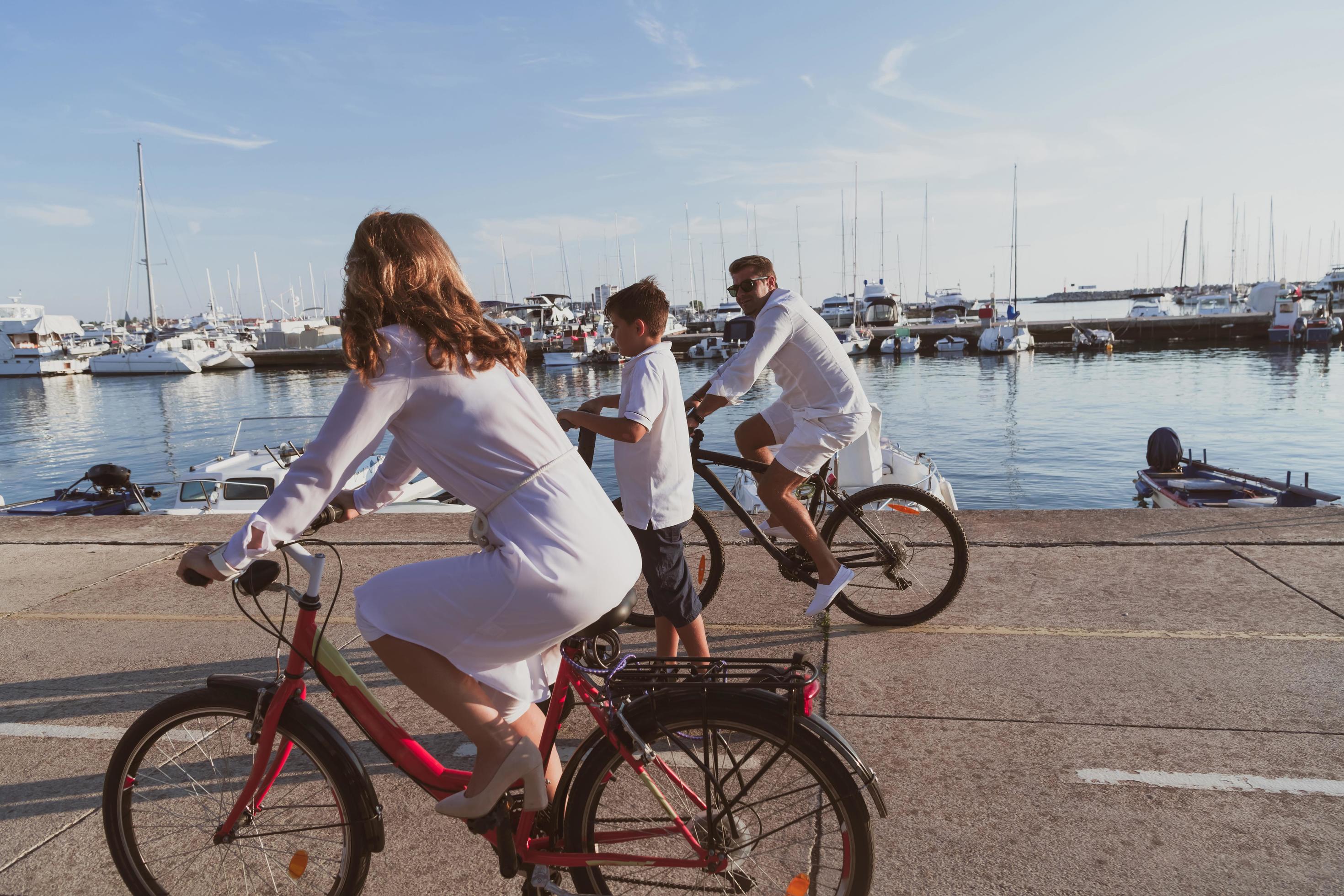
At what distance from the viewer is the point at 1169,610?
473cm

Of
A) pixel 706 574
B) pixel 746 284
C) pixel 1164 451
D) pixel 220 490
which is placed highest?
pixel 746 284

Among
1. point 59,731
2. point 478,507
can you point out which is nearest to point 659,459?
point 478,507

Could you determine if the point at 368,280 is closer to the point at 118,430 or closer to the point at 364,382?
the point at 364,382

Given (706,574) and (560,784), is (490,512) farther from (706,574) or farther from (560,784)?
(706,574)

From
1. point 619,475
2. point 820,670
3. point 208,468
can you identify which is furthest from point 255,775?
point 208,468

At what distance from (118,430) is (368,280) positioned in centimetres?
5123

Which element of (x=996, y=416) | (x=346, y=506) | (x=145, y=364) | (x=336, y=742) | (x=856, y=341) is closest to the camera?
(x=336, y=742)

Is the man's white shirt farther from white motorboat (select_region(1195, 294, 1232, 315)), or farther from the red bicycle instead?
white motorboat (select_region(1195, 294, 1232, 315))

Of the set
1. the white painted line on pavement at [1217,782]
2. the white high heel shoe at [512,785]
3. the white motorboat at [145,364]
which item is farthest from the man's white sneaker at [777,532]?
the white motorboat at [145,364]

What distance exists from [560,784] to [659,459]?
61.0 inches

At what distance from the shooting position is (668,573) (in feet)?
11.7

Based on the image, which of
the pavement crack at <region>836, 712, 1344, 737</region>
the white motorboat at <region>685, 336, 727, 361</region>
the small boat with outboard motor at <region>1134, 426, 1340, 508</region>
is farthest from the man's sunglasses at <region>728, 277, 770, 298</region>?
the white motorboat at <region>685, 336, 727, 361</region>

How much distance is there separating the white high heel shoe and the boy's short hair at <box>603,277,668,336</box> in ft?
6.02

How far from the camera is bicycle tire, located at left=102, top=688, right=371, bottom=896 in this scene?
91.5 inches
